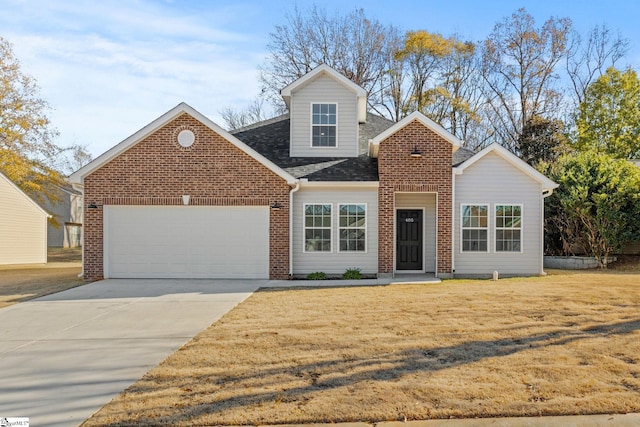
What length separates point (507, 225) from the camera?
16.2 meters

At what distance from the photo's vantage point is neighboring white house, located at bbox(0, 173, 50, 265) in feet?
86.2

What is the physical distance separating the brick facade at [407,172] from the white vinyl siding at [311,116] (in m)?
2.12

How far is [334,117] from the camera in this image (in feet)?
57.4

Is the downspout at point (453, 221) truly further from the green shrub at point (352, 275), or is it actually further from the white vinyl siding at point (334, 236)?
the green shrub at point (352, 275)

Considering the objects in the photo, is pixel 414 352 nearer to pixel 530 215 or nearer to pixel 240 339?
pixel 240 339

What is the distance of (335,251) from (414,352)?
935 centimetres

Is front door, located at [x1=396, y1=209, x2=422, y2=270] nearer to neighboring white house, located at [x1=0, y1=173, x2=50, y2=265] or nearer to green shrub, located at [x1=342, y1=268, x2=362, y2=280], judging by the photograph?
green shrub, located at [x1=342, y1=268, x2=362, y2=280]

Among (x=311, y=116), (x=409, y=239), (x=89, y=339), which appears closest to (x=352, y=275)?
(x=409, y=239)

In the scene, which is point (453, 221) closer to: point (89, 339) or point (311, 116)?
point (311, 116)

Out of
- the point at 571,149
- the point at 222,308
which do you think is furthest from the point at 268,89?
the point at 222,308

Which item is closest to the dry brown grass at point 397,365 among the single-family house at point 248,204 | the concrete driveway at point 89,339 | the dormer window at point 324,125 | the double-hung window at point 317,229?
the concrete driveway at point 89,339

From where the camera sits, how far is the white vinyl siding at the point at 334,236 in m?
15.9

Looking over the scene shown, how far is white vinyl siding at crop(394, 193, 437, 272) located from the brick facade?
1148 millimetres

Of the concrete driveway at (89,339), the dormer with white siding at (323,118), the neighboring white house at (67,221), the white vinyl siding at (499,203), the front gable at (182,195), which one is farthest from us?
the neighboring white house at (67,221)
